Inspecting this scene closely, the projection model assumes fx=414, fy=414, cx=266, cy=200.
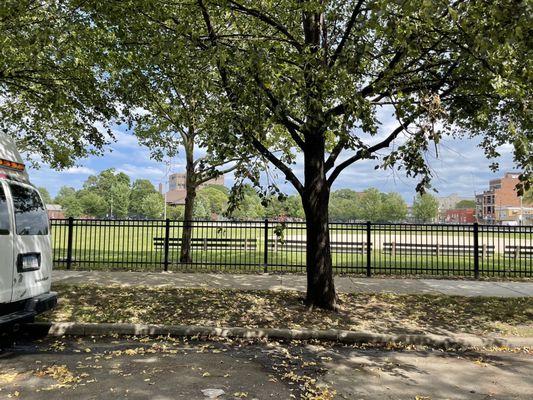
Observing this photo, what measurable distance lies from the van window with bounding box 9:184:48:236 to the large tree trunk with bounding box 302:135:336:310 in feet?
14.4

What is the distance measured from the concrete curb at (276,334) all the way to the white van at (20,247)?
74 centimetres

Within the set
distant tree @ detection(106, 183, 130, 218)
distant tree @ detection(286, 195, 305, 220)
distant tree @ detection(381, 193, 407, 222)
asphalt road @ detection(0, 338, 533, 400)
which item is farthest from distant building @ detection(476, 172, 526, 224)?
asphalt road @ detection(0, 338, 533, 400)

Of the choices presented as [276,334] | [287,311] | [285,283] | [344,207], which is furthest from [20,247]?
[344,207]

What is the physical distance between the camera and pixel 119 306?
767 cm

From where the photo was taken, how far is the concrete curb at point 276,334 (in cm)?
620

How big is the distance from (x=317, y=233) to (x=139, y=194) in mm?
103624

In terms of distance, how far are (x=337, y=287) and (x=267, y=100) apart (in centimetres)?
504

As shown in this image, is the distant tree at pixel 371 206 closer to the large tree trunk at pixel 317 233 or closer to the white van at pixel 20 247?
the large tree trunk at pixel 317 233

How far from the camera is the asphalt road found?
430 cm

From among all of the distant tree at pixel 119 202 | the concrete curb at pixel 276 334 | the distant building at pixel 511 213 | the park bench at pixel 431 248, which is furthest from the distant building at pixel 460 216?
the concrete curb at pixel 276 334

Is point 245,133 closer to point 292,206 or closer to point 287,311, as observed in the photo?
point 292,206

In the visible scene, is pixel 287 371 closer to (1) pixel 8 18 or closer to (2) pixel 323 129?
(2) pixel 323 129

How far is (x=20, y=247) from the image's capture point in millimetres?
5410

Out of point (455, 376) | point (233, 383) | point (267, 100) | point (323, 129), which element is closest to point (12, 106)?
point (267, 100)
